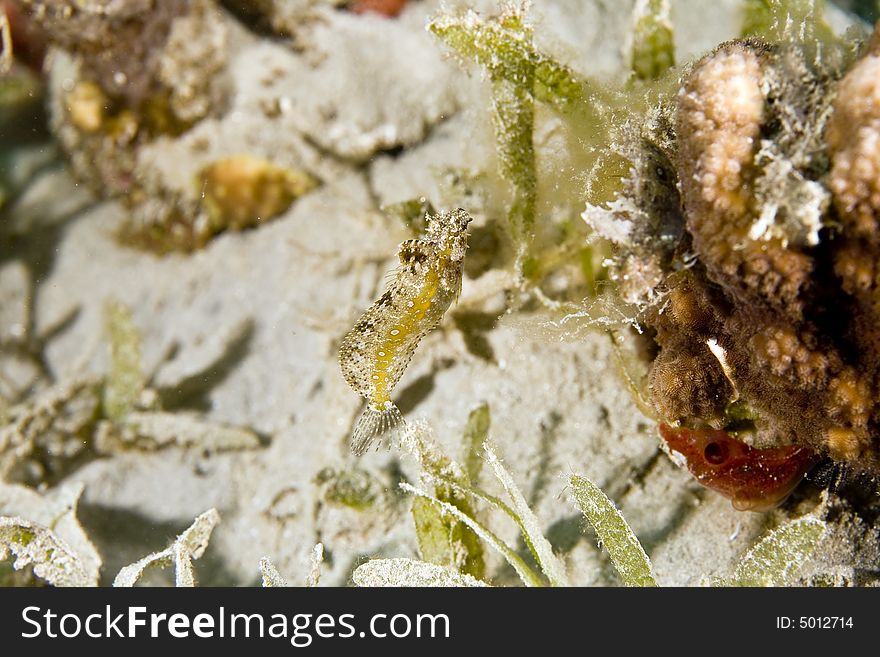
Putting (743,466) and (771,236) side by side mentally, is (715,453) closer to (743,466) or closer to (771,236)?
(743,466)

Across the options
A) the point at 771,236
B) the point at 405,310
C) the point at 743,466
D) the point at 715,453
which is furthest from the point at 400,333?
the point at 771,236

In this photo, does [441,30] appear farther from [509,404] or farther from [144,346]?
[144,346]

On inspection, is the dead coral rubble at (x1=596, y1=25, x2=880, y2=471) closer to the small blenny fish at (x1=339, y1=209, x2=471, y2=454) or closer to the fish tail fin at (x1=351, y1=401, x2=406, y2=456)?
the small blenny fish at (x1=339, y1=209, x2=471, y2=454)

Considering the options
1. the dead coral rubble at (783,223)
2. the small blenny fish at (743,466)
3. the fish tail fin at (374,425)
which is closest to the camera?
the dead coral rubble at (783,223)

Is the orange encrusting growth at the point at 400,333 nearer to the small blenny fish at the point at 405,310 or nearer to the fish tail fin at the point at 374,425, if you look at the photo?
the small blenny fish at the point at 405,310

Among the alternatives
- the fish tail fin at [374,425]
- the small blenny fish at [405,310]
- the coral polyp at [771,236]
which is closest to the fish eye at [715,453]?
the coral polyp at [771,236]

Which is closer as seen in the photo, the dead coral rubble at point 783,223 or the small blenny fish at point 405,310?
the dead coral rubble at point 783,223

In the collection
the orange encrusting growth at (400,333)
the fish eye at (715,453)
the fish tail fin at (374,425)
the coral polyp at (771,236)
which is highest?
the coral polyp at (771,236)
